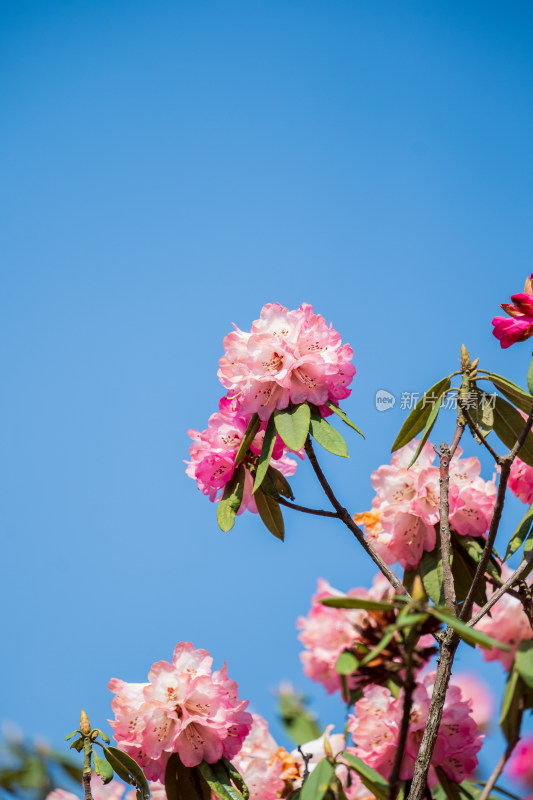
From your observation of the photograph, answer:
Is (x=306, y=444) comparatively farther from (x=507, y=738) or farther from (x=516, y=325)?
(x=507, y=738)

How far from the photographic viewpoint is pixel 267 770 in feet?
7.78

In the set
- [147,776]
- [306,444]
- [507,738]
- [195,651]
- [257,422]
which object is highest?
[257,422]

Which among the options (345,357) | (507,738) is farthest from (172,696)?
(345,357)

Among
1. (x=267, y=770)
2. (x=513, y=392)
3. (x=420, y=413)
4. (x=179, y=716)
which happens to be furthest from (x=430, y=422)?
(x=267, y=770)

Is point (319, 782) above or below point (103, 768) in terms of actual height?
below

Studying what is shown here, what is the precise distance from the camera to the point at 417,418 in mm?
2041

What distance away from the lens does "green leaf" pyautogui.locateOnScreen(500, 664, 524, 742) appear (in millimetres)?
1969

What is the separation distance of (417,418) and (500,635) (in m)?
0.98

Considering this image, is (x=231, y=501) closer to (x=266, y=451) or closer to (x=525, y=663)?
(x=266, y=451)

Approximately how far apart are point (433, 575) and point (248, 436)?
1.99ft

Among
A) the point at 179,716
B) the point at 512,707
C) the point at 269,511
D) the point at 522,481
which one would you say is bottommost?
the point at 512,707

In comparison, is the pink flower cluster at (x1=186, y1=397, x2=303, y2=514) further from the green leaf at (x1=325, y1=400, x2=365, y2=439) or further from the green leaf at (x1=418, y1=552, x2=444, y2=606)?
the green leaf at (x1=418, y1=552, x2=444, y2=606)

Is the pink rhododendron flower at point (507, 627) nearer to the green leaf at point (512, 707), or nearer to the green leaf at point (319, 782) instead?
the green leaf at point (512, 707)

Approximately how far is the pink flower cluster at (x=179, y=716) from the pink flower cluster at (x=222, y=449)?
425 mm
